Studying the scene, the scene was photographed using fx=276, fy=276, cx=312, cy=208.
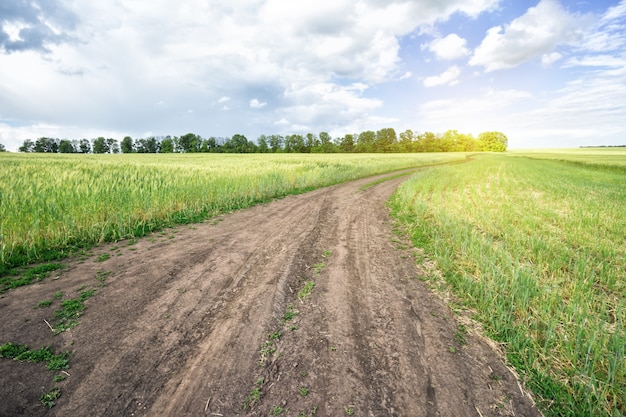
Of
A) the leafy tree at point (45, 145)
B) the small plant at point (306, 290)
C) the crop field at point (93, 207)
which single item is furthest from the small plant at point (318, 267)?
the leafy tree at point (45, 145)

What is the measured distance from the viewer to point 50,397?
2807 millimetres

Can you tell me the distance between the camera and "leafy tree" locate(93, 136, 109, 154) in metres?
119

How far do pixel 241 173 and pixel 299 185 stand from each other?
3.90 metres

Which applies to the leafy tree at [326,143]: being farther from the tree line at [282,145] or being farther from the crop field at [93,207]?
the crop field at [93,207]

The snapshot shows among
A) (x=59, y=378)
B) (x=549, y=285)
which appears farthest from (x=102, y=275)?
(x=549, y=285)

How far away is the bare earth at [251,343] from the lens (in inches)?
111

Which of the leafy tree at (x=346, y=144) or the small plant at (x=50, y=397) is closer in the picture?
the small plant at (x=50, y=397)

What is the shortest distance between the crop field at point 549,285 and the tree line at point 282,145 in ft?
356

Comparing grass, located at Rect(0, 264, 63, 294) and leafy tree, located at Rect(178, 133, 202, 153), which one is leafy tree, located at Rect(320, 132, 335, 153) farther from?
grass, located at Rect(0, 264, 63, 294)

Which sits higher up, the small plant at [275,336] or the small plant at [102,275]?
the small plant at [102,275]

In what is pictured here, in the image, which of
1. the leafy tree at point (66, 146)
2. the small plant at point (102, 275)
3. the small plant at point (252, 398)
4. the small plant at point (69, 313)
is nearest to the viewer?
the small plant at point (252, 398)

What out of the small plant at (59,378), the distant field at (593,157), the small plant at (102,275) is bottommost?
the small plant at (59,378)

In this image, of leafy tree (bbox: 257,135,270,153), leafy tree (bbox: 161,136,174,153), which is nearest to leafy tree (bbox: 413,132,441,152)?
leafy tree (bbox: 257,135,270,153)

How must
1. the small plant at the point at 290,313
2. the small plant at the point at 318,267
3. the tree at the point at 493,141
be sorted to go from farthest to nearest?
1. the tree at the point at 493,141
2. the small plant at the point at 318,267
3. the small plant at the point at 290,313
